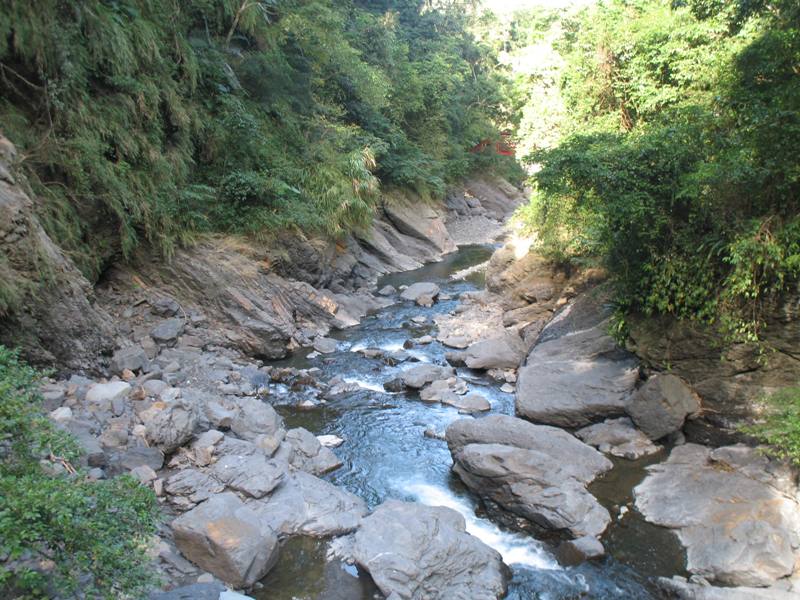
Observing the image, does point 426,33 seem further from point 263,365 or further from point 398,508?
point 398,508

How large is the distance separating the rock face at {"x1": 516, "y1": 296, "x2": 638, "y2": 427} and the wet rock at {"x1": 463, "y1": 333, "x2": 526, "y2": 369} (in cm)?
94

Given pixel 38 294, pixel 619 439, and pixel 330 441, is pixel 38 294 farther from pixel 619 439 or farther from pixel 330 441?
pixel 619 439

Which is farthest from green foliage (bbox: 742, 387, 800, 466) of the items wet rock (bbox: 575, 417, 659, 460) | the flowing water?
the flowing water

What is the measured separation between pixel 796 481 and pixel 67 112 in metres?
13.5

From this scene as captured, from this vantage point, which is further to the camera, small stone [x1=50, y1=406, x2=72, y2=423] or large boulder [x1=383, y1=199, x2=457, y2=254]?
large boulder [x1=383, y1=199, x2=457, y2=254]

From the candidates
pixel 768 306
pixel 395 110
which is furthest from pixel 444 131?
pixel 768 306

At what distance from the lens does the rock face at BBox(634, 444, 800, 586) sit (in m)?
6.10

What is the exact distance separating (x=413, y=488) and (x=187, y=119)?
1107 cm

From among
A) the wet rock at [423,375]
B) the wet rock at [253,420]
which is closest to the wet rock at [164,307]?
the wet rock at [253,420]

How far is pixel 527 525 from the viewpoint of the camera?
720cm

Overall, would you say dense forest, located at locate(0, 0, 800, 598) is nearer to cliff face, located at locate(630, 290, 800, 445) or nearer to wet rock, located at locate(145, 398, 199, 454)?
cliff face, located at locate(630, 290, 800, 445)

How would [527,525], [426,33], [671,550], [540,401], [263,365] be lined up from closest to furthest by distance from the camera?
[671,550] < [527,525] < [540,401] < [263,365] < [426,33]

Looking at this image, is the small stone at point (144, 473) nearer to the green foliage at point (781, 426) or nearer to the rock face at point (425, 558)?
the rock face at point (425, 558)

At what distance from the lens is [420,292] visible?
62.4ft
